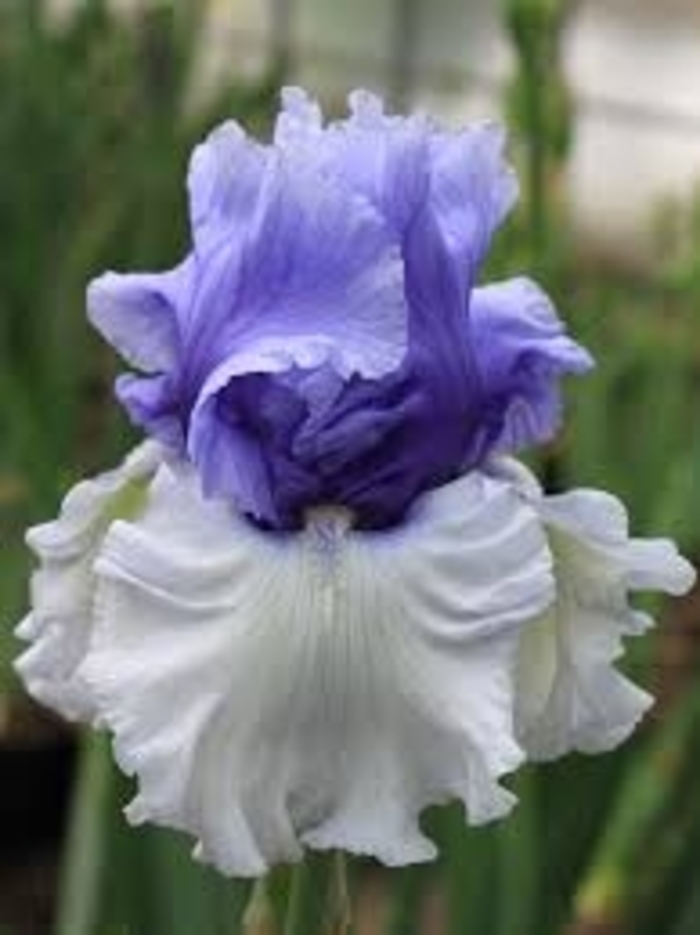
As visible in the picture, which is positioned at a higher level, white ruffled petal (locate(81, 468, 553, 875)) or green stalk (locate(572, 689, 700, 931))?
white ruffled petal (locate(81, 468, 553, 875))

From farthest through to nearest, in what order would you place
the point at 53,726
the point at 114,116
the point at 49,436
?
the point at 114,116 → the point at 53,726 → the point at 49,436

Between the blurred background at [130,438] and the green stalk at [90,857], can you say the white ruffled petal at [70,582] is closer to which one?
the blurred background at [130,438]

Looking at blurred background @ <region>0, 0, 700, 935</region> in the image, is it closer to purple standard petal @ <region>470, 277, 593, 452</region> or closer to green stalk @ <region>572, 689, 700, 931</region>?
green stalk @ <region>572, 689, 700, 931</region>

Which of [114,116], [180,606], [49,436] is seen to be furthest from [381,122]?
[114,116]

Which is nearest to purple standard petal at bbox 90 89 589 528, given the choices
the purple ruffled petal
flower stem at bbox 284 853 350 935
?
the purple ruffled petal

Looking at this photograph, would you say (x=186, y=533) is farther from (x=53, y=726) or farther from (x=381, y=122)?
(x=53, y=726)

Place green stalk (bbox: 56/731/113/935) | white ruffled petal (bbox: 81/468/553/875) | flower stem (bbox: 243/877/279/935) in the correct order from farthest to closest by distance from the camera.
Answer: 1. green stalk (bbox: 56/731/113/935)
2. flower stem (bbox: 243/877/279/935)
3. white ruffled petal (bbox: 81/468/553/875)
